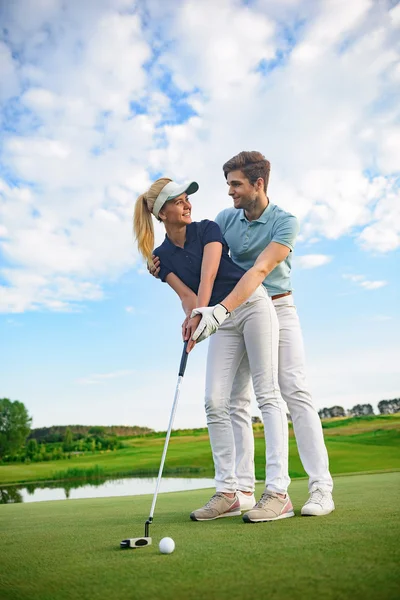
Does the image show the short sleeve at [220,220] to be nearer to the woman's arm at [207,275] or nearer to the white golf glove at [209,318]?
the woman's arm at [207,275]

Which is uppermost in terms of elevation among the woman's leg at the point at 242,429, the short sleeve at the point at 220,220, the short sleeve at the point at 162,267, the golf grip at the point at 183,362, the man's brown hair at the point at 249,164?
the man's brown hair at the point at 249,164

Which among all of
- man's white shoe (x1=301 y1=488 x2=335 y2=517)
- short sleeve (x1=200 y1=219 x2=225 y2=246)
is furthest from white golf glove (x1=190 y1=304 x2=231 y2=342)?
man's white shoe (x1=301 y1=488 x2=335 y2=517)

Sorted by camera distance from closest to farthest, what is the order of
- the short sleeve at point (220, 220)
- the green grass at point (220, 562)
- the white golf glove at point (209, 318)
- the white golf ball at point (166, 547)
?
the green grass at point (220, 562) → the white golf ball at point (166, 547) → the white golf glove at point (209, 318) → the short sleeve at point (220, 220)

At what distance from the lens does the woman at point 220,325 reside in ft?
10.6

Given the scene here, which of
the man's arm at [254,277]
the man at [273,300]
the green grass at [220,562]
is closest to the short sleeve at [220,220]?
the man at [273,300]

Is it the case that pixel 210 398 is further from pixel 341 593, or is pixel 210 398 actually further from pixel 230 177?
pixel 341 593

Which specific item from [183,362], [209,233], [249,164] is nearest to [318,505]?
[183,362]

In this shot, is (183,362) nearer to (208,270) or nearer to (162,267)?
(208,270)

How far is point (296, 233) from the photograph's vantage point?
351 cm

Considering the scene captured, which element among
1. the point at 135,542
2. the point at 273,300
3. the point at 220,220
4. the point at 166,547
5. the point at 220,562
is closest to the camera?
the point at 220,562

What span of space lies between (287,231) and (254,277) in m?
0.42

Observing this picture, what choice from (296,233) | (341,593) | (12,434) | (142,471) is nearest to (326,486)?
(296,233)

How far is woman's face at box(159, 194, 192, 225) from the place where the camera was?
3.60 metres

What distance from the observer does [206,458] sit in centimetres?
1745
